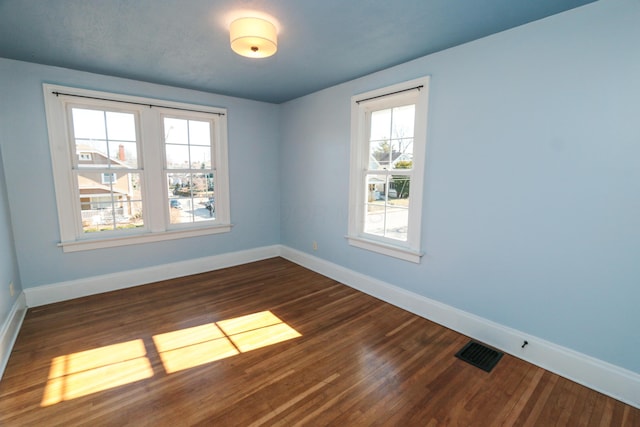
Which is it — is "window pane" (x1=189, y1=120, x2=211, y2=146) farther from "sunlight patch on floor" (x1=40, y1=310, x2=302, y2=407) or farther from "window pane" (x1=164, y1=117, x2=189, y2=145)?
"sunlight patch on floor" (x1=40, y1=310, x2=302, y2=407)

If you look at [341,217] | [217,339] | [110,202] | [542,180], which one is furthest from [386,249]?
[110,202]

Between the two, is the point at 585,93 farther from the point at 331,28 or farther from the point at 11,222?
the point at 11,222

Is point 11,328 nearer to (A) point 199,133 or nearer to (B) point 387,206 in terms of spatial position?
(A) point 199,133

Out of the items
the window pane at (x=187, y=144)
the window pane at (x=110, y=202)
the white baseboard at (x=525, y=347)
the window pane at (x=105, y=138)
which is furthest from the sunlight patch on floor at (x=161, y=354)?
the window pane at (x=187, y=144)

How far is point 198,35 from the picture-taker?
224cm

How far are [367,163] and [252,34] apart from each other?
189 centimetres

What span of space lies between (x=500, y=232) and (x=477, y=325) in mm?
840

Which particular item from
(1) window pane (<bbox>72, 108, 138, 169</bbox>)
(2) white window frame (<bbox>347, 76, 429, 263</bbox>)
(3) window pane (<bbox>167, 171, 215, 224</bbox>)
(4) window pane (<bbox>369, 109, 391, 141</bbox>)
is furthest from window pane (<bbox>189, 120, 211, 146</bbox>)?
(4) window pane (<bbox>369, 109, 391, 141</bbox>)

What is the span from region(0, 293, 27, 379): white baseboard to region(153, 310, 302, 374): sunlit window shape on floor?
0.97 m

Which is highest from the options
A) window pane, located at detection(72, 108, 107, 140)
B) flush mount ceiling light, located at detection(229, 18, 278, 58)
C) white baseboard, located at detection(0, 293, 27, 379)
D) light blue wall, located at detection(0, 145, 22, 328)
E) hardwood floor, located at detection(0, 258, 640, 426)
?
flush mount ceiling light, located at detection(229, 18, 278, 58)

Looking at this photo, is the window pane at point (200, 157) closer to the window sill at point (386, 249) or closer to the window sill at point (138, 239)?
the window sill at point (138, 239)

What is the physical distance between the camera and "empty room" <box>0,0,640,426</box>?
5.92 feet

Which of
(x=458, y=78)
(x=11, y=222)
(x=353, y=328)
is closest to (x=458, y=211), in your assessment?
(x=458, y=78)

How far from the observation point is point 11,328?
2.38 m
